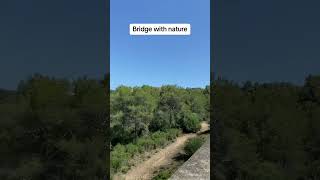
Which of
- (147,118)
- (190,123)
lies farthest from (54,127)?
(190,123)

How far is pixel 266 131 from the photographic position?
889cm

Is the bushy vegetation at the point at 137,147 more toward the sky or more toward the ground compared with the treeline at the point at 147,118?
more toward the ground

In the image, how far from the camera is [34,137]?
9.39 meters

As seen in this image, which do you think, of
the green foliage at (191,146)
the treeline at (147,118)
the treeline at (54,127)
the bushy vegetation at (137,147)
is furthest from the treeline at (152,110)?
the treeline at (54,127)

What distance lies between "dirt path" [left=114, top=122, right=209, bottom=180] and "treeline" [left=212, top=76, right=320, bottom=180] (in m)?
1.69

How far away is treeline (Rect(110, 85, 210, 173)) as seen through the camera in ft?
35.2

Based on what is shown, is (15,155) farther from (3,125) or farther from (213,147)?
(213,147)

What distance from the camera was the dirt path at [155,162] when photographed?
942cm

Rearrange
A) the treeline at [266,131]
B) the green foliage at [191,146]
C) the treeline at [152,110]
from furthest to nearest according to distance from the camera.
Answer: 1. the treeline at [152,110]
2. the green foliage at [191,146]
3. the treeline at [266,131]

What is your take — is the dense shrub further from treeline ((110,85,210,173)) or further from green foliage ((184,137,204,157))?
green foliage ((184,137,204,157))

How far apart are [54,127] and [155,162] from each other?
2679mm

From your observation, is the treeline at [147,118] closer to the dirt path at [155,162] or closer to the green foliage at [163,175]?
the dirt path at [155,162]

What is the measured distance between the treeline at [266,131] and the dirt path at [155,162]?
1.69 metres

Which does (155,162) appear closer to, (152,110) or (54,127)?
(152,110)
